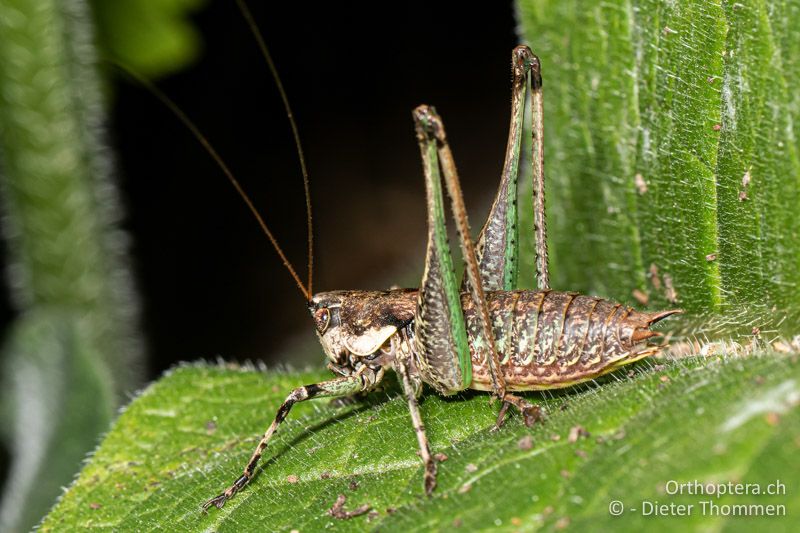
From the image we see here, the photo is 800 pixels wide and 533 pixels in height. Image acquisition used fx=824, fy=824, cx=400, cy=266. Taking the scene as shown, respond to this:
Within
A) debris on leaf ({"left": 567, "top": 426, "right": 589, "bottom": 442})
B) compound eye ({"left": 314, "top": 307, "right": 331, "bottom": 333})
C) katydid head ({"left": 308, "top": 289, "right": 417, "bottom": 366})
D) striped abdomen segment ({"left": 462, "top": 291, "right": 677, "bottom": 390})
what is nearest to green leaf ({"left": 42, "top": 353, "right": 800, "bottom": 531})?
debris on leaf ({"left": 567, "top": 426, "right": 589, "bottom": 442})

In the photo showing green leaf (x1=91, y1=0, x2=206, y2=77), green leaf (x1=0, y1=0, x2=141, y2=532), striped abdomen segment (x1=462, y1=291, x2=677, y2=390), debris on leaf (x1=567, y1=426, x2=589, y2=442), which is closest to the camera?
debris on leaf (x1=567, y1=426, x2=589, y2=442)

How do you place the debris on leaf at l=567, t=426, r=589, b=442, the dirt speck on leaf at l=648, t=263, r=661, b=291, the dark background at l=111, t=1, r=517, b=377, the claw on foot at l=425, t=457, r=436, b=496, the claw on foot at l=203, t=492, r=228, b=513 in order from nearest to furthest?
the debris on leaf at l=567, t=426, r=589, b=442, the claw on foot at l=425, t=457, r=436, b=496, the claw on foot at l=203, t=492, r=228, b=513, the dirt speck on leaf at l=648, t=263, r=661, b=291, the dark background at l=111, t=1, r=517, b=377

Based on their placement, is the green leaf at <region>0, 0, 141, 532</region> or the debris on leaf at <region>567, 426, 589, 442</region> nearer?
the debris on leaf at <region>567, 426, 589, 442</region>

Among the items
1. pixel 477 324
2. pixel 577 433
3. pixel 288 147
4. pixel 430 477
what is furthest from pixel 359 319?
pixel 288 147

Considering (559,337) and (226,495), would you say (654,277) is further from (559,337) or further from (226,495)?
(226,495)

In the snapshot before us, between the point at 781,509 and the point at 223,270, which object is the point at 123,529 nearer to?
the point at 781,509

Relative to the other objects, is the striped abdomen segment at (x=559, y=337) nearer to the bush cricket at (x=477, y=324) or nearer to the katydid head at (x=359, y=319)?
the bush cricket at (x=477, y=324)

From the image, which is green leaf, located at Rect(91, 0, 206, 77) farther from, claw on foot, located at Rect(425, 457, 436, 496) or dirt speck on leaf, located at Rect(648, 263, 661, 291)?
claw on foot, located at Rect(425, 457, 436, 496)

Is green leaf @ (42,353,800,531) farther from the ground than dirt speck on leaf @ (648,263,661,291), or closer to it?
closer to it
